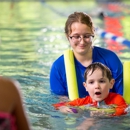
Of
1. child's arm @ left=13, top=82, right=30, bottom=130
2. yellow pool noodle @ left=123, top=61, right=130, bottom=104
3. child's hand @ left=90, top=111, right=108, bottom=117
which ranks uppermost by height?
child's arm @ left=13, top=82, right=30, bottom=130

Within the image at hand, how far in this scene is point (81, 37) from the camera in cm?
358

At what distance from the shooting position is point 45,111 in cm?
363

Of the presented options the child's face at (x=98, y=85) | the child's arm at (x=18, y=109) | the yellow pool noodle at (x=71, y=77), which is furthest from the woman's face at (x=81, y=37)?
the child's arm at (x=18, y=109)

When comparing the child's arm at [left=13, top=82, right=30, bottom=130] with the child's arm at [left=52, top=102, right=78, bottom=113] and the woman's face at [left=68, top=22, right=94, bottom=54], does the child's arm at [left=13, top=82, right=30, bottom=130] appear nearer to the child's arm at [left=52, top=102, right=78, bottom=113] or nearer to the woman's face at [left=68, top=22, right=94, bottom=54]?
the child's arm at [left=52, top=102, right=78, bottom=113]

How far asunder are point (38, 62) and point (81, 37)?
2.31 meters

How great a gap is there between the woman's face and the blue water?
544mm

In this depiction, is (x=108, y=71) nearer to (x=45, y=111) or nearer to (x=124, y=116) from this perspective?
(x=124, y=116)

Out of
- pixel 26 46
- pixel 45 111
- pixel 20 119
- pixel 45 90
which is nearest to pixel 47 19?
pixel 26 46

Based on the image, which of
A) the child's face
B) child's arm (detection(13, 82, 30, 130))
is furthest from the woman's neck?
child's arm (detection(13, 82, 30, 130))

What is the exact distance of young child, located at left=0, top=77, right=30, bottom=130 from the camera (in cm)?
156

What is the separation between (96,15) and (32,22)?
7.09 feet

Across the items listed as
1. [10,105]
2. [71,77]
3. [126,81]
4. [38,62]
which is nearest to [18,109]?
[10,105]

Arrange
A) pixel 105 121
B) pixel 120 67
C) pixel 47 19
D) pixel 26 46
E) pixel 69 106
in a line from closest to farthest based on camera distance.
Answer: pixel 105 121
pixel 69 106
pixel 120 67
pixel 26 46
pixel 47 19

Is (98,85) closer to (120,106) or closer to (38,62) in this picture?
(120,106)
